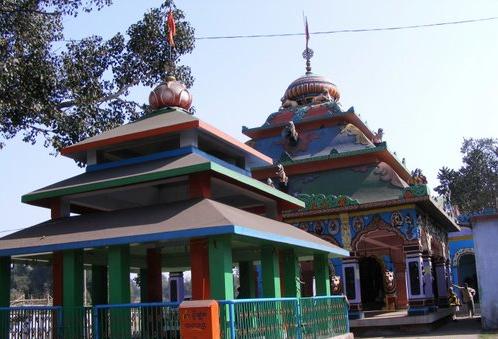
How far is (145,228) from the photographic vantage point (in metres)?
9.71

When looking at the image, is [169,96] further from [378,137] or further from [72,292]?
[378,137]

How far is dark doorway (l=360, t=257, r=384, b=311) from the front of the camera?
25.2 metres

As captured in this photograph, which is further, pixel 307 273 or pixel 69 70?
pixel 307 273

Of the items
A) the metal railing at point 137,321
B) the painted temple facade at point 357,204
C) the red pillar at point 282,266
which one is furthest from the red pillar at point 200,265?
the painted temple facade at point 357,204

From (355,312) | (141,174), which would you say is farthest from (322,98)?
(141,174)

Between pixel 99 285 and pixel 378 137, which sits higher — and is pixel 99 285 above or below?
below

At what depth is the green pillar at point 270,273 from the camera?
11.0 meters

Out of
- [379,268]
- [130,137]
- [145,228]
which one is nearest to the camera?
[145,228]

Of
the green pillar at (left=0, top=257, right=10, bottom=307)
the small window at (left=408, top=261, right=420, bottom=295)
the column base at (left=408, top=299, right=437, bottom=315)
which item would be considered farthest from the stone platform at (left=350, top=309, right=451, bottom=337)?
the green pillar at (left=0, top=257, right=10, bottom=307)

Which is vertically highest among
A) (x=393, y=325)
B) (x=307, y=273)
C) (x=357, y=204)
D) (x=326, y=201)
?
(x=326, y=201)

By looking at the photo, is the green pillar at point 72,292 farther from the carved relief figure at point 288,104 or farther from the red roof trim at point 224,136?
the carved relief figure at point 288,104

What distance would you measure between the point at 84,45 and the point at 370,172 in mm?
11040

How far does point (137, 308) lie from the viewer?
9750 mm

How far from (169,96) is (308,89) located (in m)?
15.5
